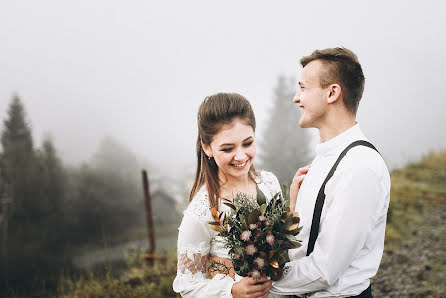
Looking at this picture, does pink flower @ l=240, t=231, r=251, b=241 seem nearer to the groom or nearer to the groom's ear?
the groom

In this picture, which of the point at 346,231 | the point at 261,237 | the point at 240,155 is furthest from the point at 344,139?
the point at 261,237

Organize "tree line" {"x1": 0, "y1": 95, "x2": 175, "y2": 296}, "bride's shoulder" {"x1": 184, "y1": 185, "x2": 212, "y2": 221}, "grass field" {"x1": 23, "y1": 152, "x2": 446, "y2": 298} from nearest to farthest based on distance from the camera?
"bride's shoulder" {"x1": 184, "y1": 185, "x2": 212, "y2": 221} < "grass field" {"x1": 23, "y1": 152, "x2": 446, "y2": 298} < "tree line" {"x1": 0, "y1": 95, "x2": 175, "y2": 296}

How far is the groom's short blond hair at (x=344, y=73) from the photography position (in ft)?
7.62

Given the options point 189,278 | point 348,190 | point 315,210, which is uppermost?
point 348,190

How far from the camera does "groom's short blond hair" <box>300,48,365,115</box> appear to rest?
232 centimetres

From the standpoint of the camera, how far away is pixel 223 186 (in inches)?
112

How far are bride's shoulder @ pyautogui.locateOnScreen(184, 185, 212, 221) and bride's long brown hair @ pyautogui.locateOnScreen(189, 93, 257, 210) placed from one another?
0.05 m

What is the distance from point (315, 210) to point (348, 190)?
0.30m

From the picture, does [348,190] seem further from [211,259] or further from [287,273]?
[211,259]

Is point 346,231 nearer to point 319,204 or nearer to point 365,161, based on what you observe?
point 319,204

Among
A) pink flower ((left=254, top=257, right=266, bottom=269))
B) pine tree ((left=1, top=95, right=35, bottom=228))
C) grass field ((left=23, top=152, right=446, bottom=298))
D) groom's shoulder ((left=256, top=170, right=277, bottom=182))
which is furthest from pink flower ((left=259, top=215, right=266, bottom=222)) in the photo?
pine tree ((left=1, top=95, right=35, bottom=228))

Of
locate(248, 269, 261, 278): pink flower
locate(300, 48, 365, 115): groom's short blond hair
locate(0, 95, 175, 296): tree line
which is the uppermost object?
locate(300, 48, 365, 115): groom's short blond hair

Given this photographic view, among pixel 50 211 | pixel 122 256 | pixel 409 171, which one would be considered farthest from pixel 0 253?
pixel 409 171

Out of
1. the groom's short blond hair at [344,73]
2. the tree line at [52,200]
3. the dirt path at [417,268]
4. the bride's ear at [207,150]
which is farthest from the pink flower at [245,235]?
the tree line at [52,200]
